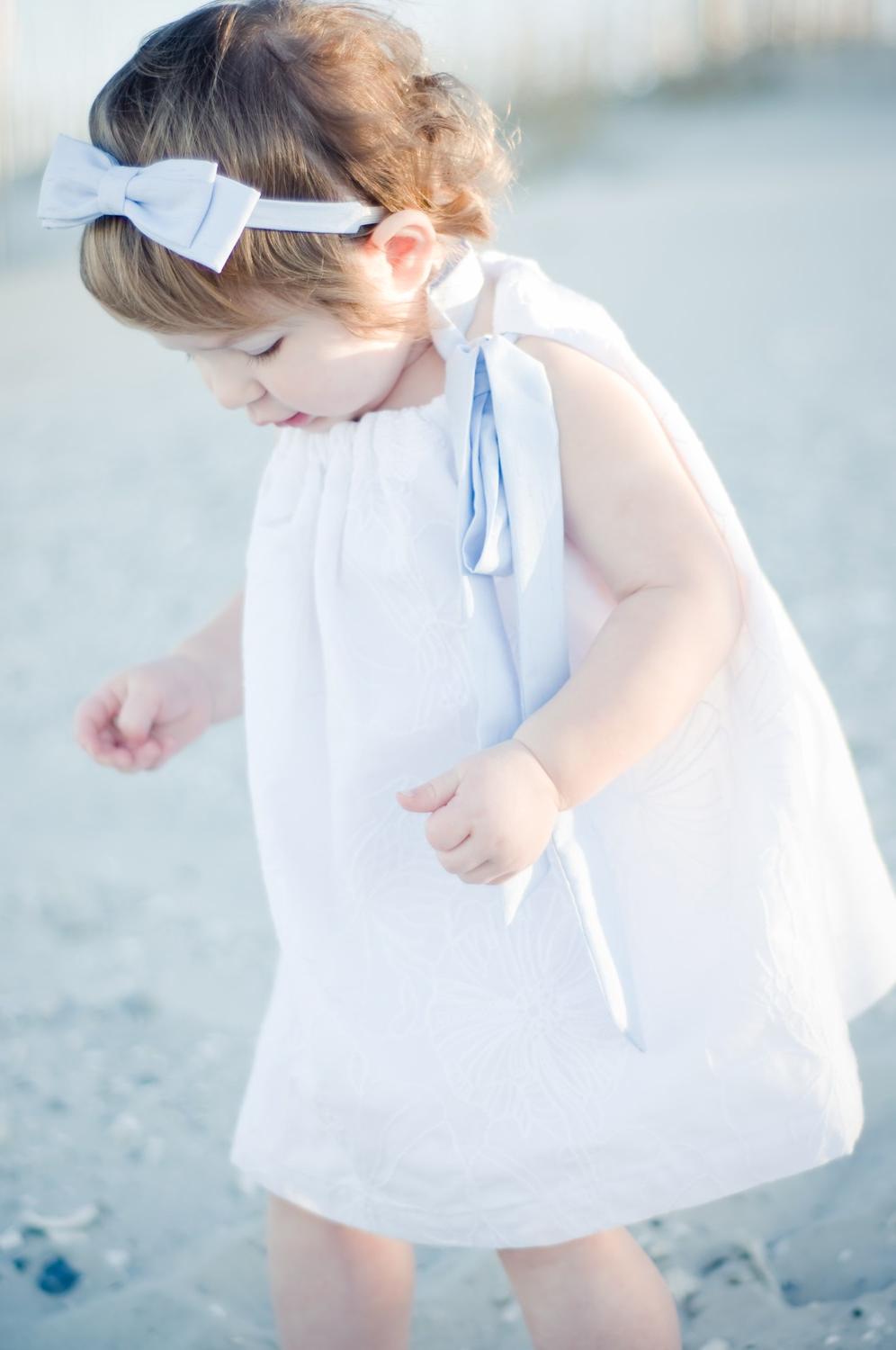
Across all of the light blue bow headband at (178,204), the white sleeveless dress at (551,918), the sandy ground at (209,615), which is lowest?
the sandy ground at (209,615)

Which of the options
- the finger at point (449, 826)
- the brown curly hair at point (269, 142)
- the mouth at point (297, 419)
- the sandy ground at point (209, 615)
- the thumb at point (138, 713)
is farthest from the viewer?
the sandy ground at point (209, 615)

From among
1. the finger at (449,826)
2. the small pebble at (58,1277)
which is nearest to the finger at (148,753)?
the finger at (449,826)

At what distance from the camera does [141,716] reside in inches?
53.6

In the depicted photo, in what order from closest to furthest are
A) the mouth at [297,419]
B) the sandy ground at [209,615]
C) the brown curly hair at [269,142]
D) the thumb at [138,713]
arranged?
1. the brown curly hair at [269,142]
2. the mouth at [297,419]
3. the thumb at [138,713]
4. the sandy ground at [209,615]

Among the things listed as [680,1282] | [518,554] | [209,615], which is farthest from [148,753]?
[209,615]

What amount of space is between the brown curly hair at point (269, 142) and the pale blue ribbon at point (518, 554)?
0.12 m

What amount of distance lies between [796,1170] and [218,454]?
3.62 m

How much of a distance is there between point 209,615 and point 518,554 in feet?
8.05

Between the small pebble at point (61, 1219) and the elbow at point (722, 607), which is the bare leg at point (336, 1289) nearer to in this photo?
the small pebble at point (61, 1219)

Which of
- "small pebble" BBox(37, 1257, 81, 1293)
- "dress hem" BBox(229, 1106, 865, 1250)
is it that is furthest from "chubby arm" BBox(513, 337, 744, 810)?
"small pebble" BBox(37, 1257, 81, 1293)

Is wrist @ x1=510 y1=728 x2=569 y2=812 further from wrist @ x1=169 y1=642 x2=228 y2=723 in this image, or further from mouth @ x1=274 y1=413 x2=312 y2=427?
wrist @ x1=169 y1=642 x2=228 y2=723

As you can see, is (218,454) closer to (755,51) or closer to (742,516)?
(742,516)

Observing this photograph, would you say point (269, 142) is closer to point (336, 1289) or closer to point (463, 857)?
point (463, 857)

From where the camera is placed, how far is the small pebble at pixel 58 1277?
4.95 ft
